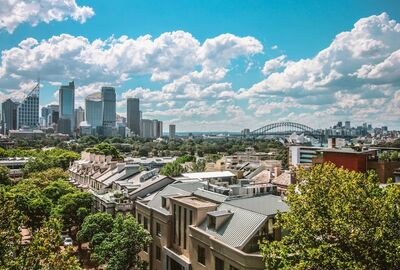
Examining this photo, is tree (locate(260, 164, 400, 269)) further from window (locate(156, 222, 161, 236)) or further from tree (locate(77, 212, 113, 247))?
tree (locate(77, 212, 113, 247))

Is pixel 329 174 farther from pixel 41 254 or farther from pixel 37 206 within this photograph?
A: pixel 37 206

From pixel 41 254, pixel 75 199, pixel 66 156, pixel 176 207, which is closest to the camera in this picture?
pixel 41 254

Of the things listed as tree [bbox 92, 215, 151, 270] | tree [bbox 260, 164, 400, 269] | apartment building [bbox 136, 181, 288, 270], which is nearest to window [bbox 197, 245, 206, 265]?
apartment building [bbox 136, 181, 288, 270]

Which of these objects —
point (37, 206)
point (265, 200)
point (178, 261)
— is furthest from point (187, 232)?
point (37, 206)

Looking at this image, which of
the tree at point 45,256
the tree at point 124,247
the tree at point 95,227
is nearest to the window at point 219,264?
the tree at point 124,247

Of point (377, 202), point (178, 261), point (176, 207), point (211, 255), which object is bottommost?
point (178, 261)
